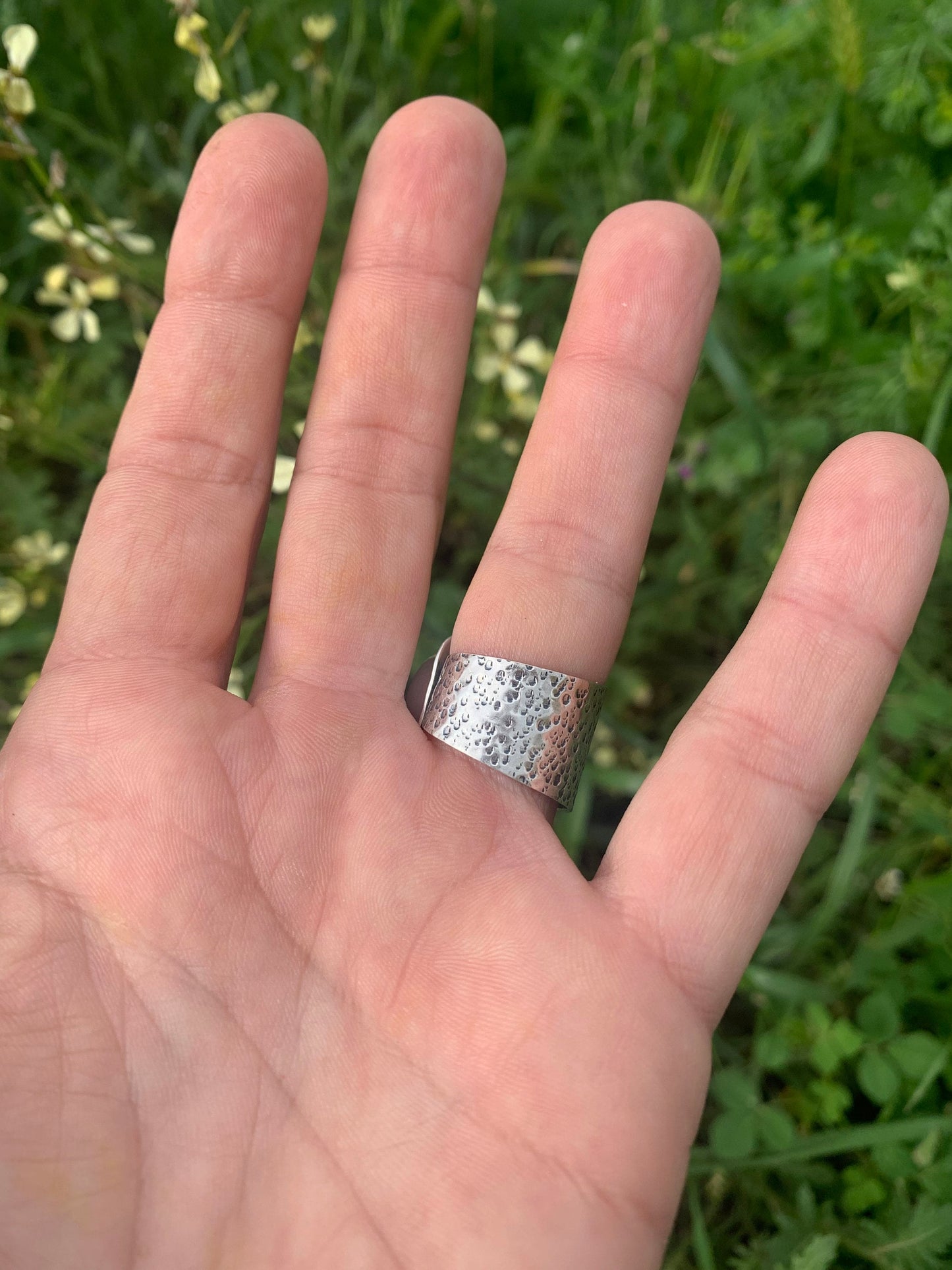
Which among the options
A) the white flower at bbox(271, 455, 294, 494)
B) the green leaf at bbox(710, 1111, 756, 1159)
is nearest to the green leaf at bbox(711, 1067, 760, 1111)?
the green leaf at bbox(710, 1111, 756, 1159)

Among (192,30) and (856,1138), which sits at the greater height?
(192,30)

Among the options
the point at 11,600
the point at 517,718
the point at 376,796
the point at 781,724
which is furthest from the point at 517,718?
the point at 11,600

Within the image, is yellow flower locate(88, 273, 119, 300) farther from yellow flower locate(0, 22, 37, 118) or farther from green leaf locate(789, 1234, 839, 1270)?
green leaf locate(789, 1234, 839, 1270)

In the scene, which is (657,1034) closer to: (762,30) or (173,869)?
(173,869)

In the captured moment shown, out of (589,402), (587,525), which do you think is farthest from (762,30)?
(587,525)

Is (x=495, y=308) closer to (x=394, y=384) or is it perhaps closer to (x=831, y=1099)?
(x=394, y=384)

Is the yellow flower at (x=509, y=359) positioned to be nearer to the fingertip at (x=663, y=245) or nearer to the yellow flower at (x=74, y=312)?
the fingertip at (x=663, y=245)
